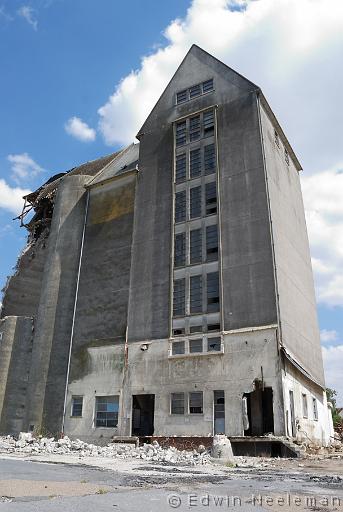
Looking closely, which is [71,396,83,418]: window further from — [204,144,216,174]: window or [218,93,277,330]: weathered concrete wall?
[204,144,216,174]: window

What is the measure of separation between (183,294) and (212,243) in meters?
3.96

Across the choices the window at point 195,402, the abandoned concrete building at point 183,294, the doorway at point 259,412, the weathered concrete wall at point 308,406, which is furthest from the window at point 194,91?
the doorway at point 259,412

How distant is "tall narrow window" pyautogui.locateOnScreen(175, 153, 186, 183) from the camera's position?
32.8m

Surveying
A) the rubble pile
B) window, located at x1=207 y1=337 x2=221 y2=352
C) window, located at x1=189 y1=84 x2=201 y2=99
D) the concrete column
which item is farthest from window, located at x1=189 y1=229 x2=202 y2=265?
window, located at x1=189 y1=84 x2=201 y2=99

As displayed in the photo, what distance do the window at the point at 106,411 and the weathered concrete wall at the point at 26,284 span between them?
47.5ft

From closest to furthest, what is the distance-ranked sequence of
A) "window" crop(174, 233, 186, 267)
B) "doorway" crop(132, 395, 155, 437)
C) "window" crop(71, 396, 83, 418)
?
"doorway" crop(132, 395, 155, 437)
"window" crop(71, 396, 83, 418)
"window" crop(174, 233, 186, 267)

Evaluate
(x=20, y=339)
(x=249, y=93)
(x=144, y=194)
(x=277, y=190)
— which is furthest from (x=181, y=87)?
(x=20, y=339)

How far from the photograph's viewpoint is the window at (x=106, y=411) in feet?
92.4

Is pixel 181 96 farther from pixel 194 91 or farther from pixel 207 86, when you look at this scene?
pixel 207 86

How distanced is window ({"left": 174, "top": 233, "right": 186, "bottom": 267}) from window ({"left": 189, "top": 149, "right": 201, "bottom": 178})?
4.93m

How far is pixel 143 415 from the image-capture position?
29.0 meters

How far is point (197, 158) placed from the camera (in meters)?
32.8

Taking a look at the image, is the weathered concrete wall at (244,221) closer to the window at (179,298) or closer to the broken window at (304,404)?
the window at (179,298)

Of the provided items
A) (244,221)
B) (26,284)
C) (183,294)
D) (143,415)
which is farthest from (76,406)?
(244,221)
